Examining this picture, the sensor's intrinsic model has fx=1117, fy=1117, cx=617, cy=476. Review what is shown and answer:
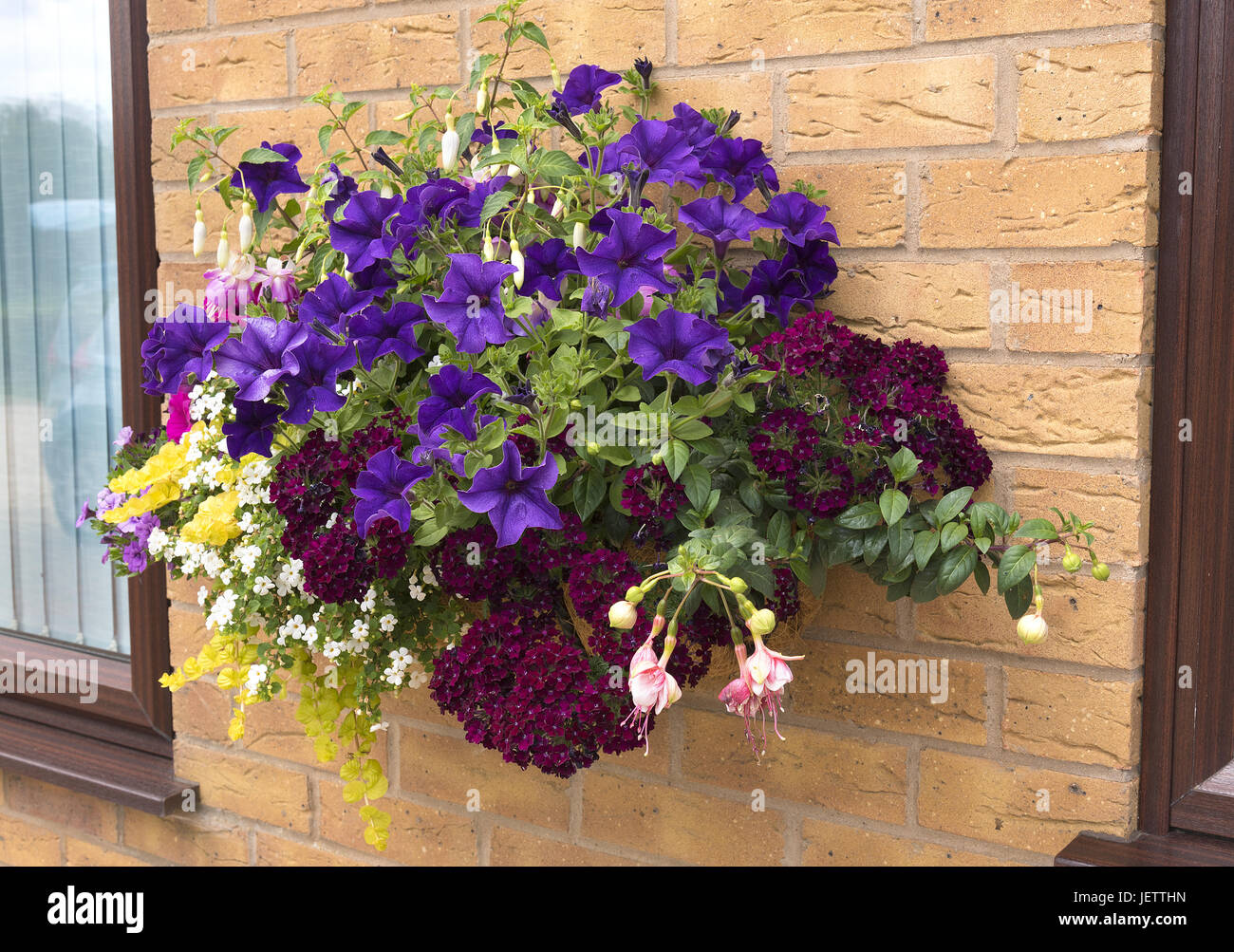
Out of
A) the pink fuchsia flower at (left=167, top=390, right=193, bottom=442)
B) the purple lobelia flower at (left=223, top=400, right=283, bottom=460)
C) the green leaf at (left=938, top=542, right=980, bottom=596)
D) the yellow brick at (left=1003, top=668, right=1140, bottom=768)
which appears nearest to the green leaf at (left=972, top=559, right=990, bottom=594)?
the green leaf at (left=938, top=542, right=980, bottom=596)

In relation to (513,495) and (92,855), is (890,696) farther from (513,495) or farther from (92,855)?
(92,855)

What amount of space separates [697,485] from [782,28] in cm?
62

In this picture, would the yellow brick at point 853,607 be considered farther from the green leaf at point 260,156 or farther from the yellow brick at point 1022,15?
the green leaf at point 260,156

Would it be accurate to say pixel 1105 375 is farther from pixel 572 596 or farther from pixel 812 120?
pixel 572 596

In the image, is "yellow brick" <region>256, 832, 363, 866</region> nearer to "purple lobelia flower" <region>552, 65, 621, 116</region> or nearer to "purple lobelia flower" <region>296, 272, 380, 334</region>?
"purple lobelia flower" <region>296, 272, 380, 334</region>

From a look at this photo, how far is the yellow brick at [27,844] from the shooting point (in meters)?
2.15

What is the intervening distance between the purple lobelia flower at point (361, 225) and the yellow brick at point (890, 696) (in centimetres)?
72

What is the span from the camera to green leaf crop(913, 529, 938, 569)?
110cm

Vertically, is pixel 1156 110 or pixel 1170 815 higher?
pixel 1156 110

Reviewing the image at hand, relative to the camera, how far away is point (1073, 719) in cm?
127

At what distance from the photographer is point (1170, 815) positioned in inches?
49.9

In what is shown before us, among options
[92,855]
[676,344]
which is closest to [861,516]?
[676,344]
